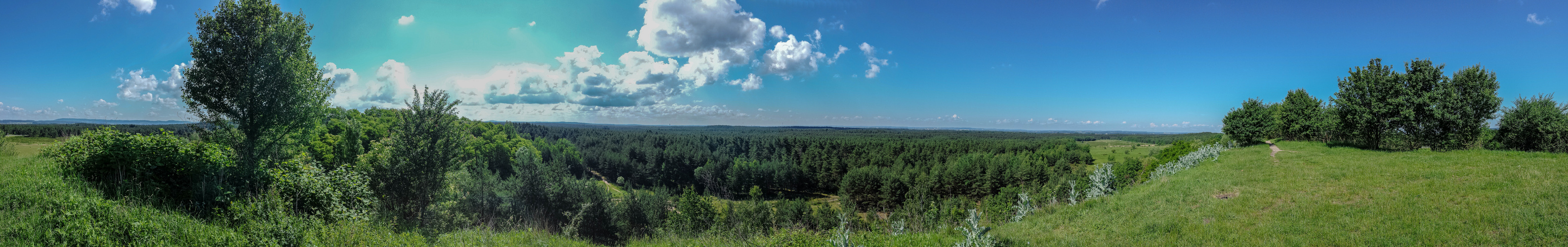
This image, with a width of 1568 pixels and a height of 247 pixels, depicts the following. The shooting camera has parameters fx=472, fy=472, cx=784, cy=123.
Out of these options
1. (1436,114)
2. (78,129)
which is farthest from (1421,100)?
(78,129)

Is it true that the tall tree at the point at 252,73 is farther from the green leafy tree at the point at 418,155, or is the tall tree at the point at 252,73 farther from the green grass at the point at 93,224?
the green grass at the point at 93,224

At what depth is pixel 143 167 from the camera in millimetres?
8930

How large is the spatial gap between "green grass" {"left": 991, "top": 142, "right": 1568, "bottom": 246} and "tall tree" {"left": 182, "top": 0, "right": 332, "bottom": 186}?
70.9ft

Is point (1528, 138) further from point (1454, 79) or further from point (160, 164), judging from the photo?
point (160, 164)

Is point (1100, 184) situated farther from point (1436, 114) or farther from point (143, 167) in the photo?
point (143, 167)

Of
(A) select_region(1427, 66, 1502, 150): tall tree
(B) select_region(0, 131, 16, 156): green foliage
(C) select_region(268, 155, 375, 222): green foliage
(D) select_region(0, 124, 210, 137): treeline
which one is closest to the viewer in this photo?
(D) select_region(0, 124, 210, 137): treeline

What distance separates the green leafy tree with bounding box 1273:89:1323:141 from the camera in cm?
2739

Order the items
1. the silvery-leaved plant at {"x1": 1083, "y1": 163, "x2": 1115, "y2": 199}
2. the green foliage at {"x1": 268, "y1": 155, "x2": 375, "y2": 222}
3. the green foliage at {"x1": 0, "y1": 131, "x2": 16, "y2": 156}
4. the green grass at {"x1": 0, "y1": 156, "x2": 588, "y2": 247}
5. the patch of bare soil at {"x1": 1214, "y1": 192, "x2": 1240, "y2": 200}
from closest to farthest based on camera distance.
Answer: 1. the green grass at {"x1": 0, "y1": 156, "x2": 588, "y2": 247}
2. the green foliage at {"x1": 268, "y1": 155, "x2": 375, "y2": 222}
3. the patch of bare soil at {"x1": 1214, "y1": 192, "x2": 1240, "y2": 200}
4. the green foliage at {"x1": 0, "y1": 131, "x2": 16, "y2": 156}
5. the silvery-leaved plant at {"x1": 1083, "y1": 163, "x2": 1115, "y2": 199}

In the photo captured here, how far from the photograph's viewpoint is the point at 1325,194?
946cm

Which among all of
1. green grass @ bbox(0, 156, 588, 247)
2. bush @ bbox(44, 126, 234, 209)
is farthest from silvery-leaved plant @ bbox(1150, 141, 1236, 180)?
bush @ bbox(44, 126, 234, 209)

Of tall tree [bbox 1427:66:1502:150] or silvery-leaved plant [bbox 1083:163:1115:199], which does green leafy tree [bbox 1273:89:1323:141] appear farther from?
silvery-leaved plant [bbox 1083:163:1115:199]

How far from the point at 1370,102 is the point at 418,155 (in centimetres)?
3706

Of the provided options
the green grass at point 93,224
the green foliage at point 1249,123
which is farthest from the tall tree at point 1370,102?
the green grass at point 93,224

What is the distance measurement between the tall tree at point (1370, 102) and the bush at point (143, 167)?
113 feet
